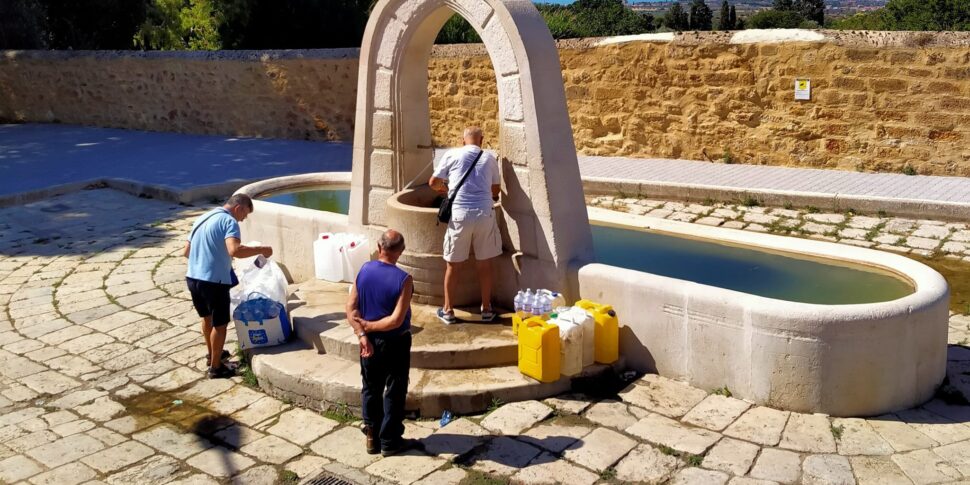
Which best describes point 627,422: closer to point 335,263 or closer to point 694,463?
point 694,463

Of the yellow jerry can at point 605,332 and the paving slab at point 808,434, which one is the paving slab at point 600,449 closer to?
the yellow jerry can at point 605,332

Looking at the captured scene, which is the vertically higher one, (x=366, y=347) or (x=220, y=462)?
(x=366, y=347)

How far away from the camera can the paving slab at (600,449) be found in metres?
5.18

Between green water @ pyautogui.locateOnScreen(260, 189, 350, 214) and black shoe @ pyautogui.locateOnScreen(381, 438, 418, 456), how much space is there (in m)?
4.66

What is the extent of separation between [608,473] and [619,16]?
3402 cm

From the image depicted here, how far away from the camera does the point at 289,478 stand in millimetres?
5203

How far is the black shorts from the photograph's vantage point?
657cm

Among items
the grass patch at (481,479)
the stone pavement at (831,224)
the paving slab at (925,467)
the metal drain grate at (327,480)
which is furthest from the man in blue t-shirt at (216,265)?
the stone pavement at (831,224)

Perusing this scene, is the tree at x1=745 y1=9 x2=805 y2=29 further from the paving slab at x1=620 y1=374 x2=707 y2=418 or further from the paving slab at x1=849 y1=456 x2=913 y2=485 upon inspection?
the paving slab at x1=849 y1=456 x2=913 y2=485

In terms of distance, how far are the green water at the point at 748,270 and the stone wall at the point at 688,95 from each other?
533 centimetres

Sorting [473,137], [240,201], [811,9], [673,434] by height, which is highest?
[811,9]

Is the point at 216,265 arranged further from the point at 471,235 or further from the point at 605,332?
the point at 605,332

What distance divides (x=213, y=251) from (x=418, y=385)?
1.86m

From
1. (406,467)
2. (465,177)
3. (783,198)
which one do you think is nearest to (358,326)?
(406,467)
